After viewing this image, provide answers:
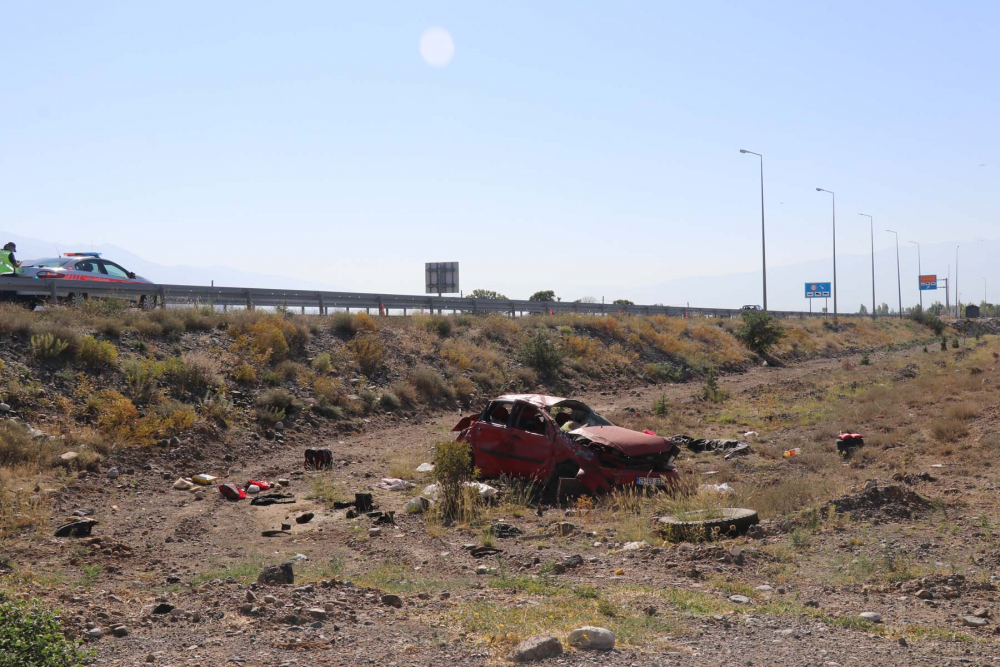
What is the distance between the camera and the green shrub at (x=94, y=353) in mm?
17000

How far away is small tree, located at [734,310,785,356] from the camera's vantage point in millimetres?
44250

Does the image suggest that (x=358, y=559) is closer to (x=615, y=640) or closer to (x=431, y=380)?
(x=615, y=640)

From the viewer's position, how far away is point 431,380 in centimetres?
2403

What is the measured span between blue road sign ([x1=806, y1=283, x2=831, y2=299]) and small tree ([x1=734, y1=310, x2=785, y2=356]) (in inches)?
2447

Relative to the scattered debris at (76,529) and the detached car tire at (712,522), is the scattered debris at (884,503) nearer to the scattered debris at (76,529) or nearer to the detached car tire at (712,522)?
the detached car tire at (712,522)

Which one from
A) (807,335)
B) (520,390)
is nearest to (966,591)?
(520,390)

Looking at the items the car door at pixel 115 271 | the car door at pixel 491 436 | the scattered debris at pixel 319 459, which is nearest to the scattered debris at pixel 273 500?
the scattered debris at pixel 319 459

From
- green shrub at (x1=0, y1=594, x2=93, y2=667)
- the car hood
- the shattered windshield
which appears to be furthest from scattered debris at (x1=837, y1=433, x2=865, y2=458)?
green shrub at (x1=0, y1=594, x2=93, y2=667)

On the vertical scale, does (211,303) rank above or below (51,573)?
above

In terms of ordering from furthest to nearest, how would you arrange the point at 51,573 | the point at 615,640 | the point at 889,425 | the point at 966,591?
the point at 889,425 < the point at 51,573 < the point at 966,591 < the point at 615,640

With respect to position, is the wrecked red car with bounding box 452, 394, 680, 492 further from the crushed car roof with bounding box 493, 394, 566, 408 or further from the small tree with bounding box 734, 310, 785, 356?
the small tree with bounding box 734, 310, 785, 356

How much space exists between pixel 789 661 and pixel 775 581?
7.75 ft

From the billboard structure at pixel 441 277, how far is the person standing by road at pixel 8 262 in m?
28.8

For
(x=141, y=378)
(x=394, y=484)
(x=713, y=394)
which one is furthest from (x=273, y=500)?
(x=713, y=394)
